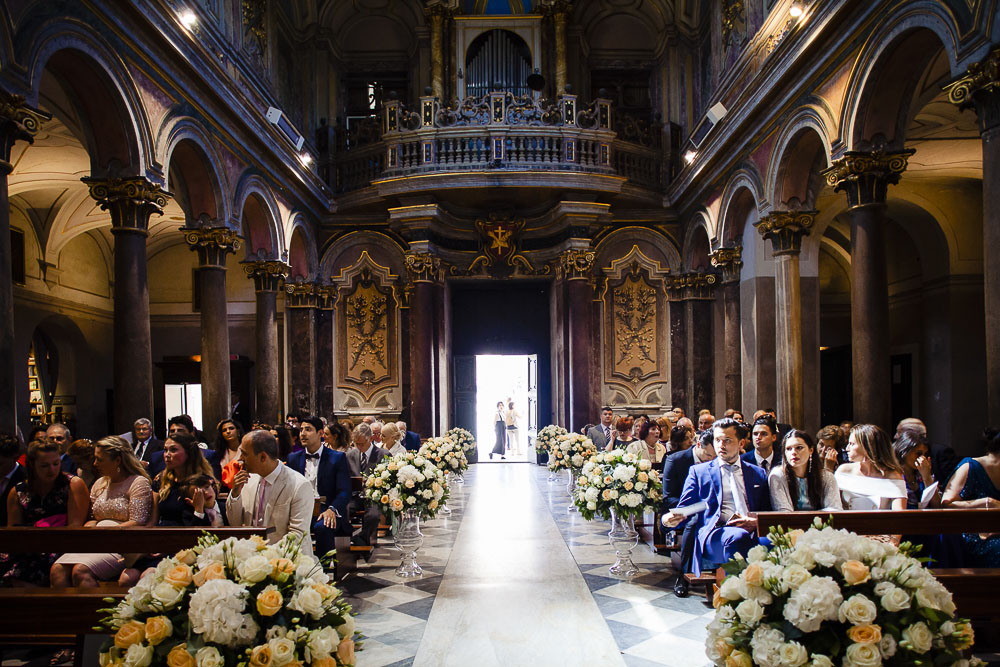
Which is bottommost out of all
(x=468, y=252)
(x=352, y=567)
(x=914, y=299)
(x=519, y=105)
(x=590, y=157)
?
(x=352, y=567)

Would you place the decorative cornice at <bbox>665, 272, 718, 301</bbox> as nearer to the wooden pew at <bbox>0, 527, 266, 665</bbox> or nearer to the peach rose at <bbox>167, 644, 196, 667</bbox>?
the wooden pew at <bbox>0, 527, 266, 665</bbox>

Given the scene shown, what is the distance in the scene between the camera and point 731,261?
1295 cm

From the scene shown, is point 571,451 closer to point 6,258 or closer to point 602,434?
point 602,434

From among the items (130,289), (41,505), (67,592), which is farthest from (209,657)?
(130,289)

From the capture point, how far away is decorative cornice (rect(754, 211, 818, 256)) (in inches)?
400

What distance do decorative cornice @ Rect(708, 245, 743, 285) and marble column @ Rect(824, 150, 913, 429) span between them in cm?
469

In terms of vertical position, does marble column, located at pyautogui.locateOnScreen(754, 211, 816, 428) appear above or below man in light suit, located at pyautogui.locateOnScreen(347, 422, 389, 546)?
above

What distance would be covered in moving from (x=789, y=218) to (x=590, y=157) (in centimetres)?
556

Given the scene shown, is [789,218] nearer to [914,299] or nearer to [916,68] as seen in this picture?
[916,68]

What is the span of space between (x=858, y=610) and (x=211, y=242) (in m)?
9.95

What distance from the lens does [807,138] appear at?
952 centimetres

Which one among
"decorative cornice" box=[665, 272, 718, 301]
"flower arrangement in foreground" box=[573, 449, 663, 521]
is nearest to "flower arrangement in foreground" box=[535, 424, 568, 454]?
"decorative cornice" box=[665, 272, 718, 301]

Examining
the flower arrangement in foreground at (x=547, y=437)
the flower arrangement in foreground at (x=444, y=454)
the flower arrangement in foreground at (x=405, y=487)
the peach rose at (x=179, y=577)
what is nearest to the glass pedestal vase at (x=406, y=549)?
the flower arrangement in foreground at (x=405, y=487)

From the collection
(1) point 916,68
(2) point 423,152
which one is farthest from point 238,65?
(1) point 916,68
